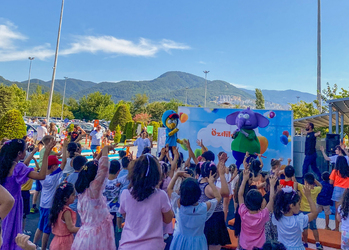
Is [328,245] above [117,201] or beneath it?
beneath

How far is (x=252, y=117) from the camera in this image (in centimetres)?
916

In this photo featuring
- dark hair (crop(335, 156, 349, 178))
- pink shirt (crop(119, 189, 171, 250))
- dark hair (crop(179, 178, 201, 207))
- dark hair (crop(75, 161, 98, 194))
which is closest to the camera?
pink shirt (crop(119, 189, 171, 250))

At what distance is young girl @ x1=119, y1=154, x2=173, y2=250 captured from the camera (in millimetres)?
2242

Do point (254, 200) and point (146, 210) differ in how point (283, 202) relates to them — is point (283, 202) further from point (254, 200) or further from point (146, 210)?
point (146, 210)

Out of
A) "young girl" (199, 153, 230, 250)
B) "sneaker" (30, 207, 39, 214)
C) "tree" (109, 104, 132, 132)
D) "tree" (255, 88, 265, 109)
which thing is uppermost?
"tree" (255, 88, 265, 109)

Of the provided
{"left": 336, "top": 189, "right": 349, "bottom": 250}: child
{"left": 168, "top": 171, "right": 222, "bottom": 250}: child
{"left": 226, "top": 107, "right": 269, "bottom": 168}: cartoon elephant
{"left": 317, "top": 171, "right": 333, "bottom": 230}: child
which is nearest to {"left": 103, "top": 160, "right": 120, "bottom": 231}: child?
{"left": 168, "top": 171, "right": 222, "bottom": 250}: child

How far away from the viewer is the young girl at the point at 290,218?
114 inches

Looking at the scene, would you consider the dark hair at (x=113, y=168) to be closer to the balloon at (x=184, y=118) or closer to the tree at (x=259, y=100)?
the balloon at (x=184, y=118)

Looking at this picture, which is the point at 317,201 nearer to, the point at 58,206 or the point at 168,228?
the point at 168,228

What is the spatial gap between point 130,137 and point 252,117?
1658cm

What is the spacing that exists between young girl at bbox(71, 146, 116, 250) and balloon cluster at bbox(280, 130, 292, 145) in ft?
27.0

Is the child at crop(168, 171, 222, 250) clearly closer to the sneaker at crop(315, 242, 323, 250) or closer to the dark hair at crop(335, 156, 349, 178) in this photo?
the sneaker at crop(315, 242, 323, 250)

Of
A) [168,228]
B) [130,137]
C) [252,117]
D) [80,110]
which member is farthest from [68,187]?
[80,110]

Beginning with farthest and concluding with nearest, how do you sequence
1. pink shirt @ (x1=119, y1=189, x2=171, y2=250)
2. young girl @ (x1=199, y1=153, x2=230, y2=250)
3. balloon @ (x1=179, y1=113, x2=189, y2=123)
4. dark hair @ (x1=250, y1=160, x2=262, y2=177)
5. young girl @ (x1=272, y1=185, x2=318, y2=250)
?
balloon @ (x1=179, y1=113, x2=189, y2=123) < dark hair @ (x1=250, y1=160, x2=262, y2=177) < young girl @ (x1=199, y1=153, x2=230, y2=250) < young girl @ (x1=272, y1=185, x2=318, y2=250) < pink shirt @ (x1=119, y1=189, x2=171, y2=250)
